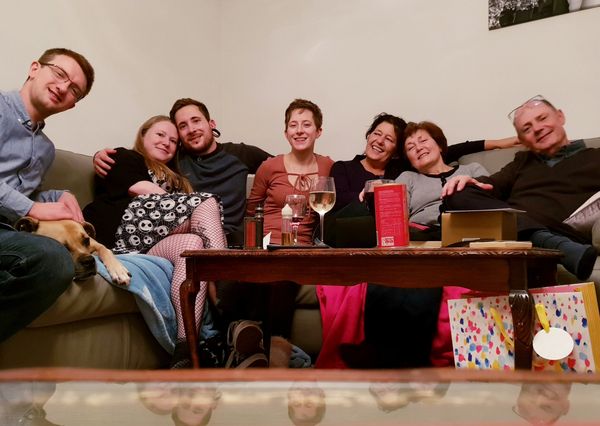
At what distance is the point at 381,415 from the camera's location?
36 centimetres

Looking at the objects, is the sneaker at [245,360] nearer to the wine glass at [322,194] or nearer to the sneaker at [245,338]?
the sneaker at [245,338]

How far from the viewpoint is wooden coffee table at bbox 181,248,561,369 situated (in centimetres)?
112

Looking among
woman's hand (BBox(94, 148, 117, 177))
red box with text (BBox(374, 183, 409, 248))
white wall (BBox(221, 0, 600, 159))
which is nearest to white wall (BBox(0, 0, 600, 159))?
white wall (BBox(221, 0, 600, 159))

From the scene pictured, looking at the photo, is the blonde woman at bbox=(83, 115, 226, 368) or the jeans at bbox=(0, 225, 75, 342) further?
the blonde woman at bbox=(83, 115, 226, 368)

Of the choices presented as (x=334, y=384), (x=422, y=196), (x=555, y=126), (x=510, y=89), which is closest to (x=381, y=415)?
(x=334, y=384)

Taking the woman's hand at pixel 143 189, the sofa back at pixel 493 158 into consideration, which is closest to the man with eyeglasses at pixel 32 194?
the woman's hand at pixel 143 189

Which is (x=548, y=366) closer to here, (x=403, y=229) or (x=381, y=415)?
(x=403, y=229)

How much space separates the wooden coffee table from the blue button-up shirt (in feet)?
2.31

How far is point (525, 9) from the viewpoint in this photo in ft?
8.26

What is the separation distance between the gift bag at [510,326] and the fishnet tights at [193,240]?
2.71ft

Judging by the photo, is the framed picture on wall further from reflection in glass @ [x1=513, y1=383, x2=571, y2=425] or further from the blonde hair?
reflection in glass @ [x1=513, y1=383, x2=571, y2=425]

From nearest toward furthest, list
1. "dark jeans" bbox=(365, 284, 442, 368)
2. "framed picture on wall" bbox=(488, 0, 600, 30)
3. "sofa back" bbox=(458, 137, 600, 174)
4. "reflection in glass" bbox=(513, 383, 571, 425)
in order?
"reflection in glass" bbox=(513, 383, 571, 425)
"dark jeans" bbox=(365, 284, 442, 368)
"sofa back" bbox=(458, 137, 600, 174)
"framed picture on wall" bbox=(488, 0, 600, 30)

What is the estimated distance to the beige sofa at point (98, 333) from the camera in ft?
4.11

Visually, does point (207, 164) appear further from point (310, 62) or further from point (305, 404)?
point (305, 404)
